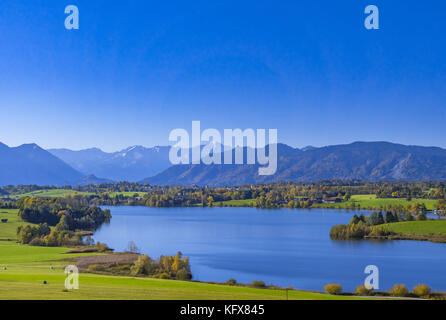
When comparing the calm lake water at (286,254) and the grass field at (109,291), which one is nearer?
the grass field at (109,291)

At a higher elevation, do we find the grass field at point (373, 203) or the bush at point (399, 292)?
the grass field at point (373, 203)

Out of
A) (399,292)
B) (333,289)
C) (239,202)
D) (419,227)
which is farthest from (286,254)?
(239,202)

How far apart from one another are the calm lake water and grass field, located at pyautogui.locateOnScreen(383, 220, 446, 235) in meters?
6.02

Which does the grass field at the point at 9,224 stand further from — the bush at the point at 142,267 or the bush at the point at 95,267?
the bush at the point at 142,267

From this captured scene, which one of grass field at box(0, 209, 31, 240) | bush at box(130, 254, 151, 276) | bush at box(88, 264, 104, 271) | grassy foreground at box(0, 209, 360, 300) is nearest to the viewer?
grassy foreground at box(0, 209, 360, 300)

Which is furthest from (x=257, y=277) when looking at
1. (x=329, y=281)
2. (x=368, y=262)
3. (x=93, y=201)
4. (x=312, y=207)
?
(x=93, y=201)

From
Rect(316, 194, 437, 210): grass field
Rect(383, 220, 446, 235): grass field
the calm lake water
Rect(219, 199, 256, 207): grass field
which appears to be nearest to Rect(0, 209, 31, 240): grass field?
the calm lake water

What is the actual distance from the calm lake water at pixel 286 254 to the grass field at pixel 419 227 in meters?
6.02

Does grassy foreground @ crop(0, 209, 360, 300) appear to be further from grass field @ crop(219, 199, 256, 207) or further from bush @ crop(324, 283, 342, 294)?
grass field @ crop(219, 199, 256, 207)

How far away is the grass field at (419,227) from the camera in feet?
178

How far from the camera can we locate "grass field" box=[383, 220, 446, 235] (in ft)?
178

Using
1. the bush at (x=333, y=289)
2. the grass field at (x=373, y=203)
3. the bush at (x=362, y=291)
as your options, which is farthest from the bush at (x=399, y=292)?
the grass field at (x=373, y=203)
